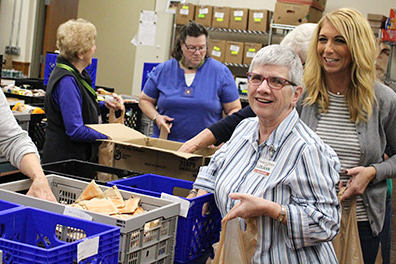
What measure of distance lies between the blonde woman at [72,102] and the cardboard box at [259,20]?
518 centimetres

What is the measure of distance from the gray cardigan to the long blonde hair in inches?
1.6

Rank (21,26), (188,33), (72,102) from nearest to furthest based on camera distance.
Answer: (72,102), (188,33), (21,26)

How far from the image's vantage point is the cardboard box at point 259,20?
27.5ft

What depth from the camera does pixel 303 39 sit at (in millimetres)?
2541

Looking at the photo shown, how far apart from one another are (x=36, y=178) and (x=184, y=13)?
6.98m

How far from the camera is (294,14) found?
7926 mm

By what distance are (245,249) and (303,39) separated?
3.65 feet

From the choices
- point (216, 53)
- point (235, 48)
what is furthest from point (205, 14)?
point (235, 48)

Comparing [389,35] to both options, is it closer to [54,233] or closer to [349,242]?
[349,242]

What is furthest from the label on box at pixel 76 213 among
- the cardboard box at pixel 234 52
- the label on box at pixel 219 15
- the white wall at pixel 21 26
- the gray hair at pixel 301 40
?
the white wall at pixel 21 26

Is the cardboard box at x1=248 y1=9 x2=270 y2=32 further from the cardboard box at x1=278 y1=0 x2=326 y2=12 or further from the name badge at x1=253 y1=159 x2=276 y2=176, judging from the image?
the name badge at x1=253 y1=159 x2=276 y2=176

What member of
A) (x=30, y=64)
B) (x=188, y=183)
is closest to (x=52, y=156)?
(x=188, y=183)

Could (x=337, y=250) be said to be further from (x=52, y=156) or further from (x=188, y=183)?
(x=52, y=156)

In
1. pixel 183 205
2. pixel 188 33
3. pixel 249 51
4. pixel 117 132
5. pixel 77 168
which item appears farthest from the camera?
pixel 249 51
